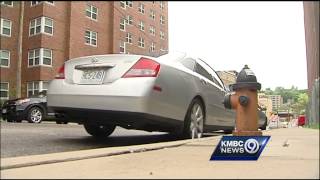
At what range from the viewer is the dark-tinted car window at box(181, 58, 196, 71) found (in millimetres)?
6655

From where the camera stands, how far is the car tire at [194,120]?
6.52 meters

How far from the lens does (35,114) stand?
15.6m

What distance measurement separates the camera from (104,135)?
7316 mm

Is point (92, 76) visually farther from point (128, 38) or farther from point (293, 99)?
point (128, 38)

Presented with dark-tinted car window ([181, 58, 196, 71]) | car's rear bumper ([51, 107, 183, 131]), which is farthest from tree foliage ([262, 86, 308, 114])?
dark-tinted car window ([181, 58, 196, 71])

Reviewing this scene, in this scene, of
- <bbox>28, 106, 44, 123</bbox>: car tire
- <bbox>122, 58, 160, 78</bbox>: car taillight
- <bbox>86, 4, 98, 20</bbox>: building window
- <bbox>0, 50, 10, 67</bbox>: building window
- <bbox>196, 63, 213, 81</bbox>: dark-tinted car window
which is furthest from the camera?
<bbox>0, 50, 10, 67</bbox>: building window

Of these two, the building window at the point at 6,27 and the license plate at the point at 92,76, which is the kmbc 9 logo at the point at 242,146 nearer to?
the license plate at the point at 92,76

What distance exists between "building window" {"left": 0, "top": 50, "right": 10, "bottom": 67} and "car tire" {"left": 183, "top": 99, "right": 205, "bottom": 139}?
29.8 meters

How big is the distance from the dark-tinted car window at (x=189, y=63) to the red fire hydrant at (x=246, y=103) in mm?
3286

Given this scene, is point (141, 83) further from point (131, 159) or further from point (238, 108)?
point (238, 108)

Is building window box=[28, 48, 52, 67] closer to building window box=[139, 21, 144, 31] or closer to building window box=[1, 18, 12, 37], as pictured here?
building window box=[1, 18, 12, 37]

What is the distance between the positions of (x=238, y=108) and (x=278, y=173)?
0.50m

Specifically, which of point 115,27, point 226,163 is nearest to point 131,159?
point 226,163

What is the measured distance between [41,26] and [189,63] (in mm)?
28710
